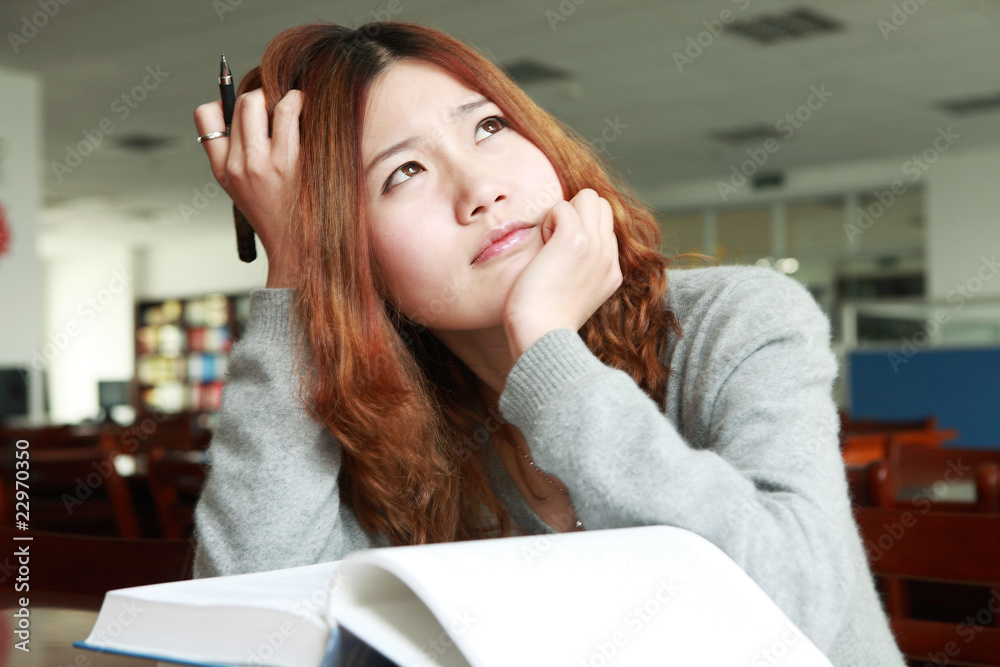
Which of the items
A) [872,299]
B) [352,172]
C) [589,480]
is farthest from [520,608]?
[872,299]

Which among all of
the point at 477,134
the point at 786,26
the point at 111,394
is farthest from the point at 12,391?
Result: the point at 111,394

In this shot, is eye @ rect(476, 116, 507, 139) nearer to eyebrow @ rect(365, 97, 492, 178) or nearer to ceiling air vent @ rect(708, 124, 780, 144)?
eyebrow @ rect(365, 97, 492, 178)

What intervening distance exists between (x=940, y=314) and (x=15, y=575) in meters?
7.94

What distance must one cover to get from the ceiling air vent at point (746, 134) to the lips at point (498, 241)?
7.23 meters

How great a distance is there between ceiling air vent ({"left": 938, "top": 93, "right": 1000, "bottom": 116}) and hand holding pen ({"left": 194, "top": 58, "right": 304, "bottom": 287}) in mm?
7126

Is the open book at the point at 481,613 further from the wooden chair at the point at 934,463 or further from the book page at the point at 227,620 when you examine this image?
the wooden chair at the point at 934,463

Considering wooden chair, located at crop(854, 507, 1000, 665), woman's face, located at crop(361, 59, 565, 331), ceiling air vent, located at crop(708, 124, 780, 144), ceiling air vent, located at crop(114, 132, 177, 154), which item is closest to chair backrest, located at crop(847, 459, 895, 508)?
wooden chair, located at crop(854, 507, 1000, 665)

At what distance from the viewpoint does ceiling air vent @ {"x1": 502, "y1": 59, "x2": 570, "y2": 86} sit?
19.6ft

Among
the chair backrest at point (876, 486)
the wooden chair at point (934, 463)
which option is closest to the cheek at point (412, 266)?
the chair backrest at point (876, 486)

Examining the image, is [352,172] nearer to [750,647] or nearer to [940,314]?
[750,647]

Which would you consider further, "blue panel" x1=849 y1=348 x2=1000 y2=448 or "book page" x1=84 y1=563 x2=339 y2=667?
"blue panel" x1=849 y1=348 x2=1000 y2=448

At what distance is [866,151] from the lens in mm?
8672

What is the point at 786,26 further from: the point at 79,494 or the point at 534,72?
the point at 79,494

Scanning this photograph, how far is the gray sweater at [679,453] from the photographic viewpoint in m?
0.63
